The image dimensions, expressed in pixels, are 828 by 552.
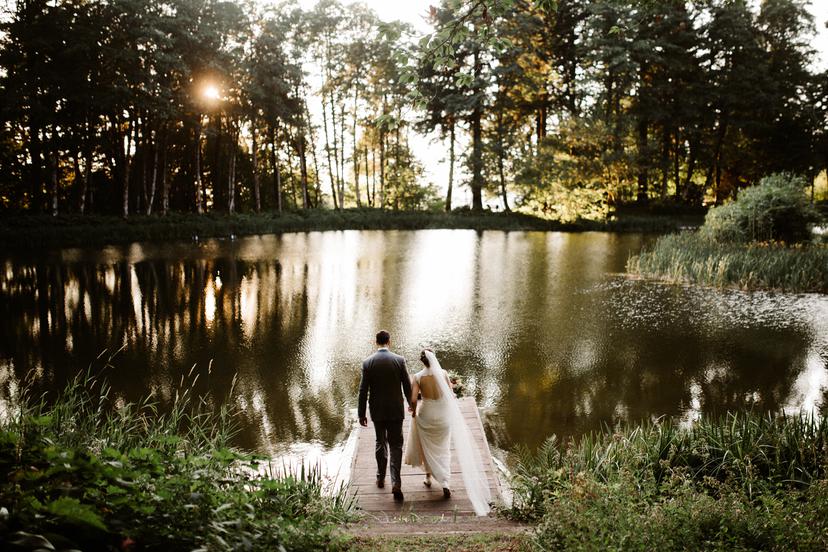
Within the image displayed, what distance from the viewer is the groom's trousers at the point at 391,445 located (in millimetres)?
6211

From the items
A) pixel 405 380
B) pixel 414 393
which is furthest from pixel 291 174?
pixel 414 393

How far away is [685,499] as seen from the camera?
4406 millimetres

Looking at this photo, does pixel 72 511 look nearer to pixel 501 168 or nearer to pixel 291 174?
pixel 501 168

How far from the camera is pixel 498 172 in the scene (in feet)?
138

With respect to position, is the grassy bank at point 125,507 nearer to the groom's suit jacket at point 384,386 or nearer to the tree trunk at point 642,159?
the groom's suit jacket at point 384,386

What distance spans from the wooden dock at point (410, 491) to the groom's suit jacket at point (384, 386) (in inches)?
32.6

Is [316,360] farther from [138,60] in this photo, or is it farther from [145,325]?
[138,60]

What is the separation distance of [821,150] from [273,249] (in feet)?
133

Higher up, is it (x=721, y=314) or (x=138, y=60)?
(x=138, y=60)

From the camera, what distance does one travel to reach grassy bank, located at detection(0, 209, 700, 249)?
2759 cm

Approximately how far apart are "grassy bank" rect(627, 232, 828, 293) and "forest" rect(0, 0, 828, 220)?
1629 cm

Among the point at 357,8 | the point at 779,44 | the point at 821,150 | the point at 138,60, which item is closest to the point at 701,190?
the point at 821,150

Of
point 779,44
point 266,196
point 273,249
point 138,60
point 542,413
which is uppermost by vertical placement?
point 779,44

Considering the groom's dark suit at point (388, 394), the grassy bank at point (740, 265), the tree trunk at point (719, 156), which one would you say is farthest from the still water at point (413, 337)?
the tree trunk at point (719, 156)
